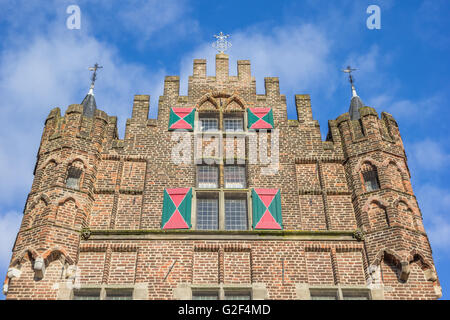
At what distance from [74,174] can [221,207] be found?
4.29m

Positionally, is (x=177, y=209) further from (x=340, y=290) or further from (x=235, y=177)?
(x=340, y=290)

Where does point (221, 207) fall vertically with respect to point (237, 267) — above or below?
above

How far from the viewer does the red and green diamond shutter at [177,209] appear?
44.5 ft

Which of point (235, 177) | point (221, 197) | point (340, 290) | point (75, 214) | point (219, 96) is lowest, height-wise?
point (340, 290)

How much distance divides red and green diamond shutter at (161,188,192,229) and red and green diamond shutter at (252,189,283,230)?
1.84 meters

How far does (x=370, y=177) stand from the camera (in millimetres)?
14625

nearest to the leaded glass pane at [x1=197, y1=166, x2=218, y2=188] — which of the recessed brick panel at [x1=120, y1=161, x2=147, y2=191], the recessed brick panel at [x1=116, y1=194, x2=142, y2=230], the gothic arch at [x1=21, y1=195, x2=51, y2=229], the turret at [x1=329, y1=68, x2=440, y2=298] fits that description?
the recessed brick panel at [x1=120, y1=161, x2=147, y2=191]

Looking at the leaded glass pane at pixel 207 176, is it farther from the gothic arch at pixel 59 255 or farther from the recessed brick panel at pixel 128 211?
the gothic arch at pixel 59 255

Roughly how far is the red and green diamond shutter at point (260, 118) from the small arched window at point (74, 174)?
17.6ft

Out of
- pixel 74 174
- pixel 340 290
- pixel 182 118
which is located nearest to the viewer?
pixel 340 290

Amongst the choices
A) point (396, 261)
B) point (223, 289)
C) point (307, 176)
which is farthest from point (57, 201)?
point (396, 261)

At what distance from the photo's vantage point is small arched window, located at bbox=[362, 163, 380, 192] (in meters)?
14.4

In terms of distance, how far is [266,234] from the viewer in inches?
528
